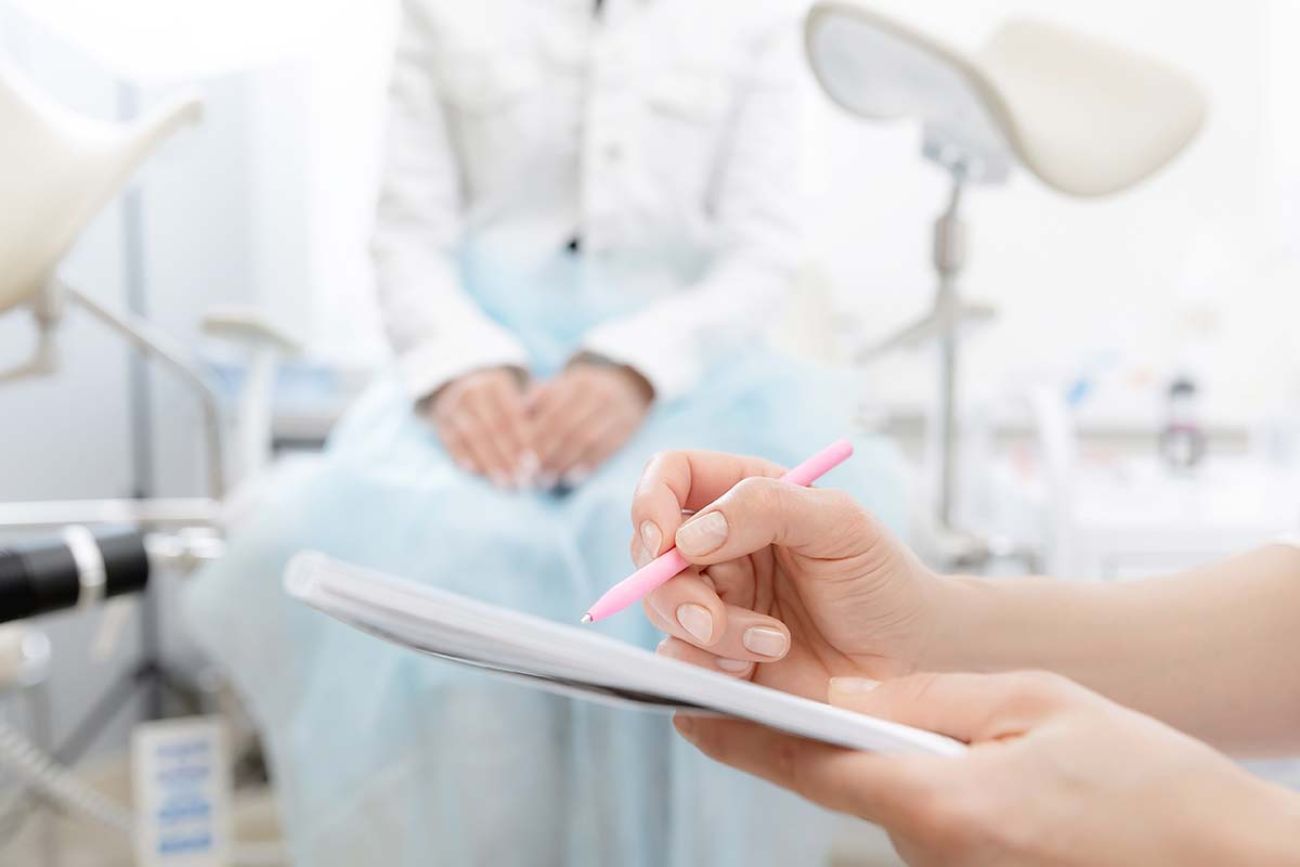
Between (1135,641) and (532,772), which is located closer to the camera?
(1135,641)

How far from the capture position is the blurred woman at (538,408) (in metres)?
0.57

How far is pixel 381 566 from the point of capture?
1.91 ft

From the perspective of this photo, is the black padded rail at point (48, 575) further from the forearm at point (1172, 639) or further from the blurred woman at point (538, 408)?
the forearm at point (1172, 639)

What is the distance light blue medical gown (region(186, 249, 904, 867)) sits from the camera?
1.79ft

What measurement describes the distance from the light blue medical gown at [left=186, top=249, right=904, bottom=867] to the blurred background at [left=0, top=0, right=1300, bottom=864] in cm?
12

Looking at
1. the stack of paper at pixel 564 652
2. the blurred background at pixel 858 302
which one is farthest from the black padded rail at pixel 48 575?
the stack of paper at pixel 564 652

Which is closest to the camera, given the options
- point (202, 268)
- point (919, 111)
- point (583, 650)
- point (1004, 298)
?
point (583, 650)

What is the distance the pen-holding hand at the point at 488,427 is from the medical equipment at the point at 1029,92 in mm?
284

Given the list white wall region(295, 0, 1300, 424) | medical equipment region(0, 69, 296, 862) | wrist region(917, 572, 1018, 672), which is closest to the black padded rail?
medical equipment region(0, 69, 296, 862)

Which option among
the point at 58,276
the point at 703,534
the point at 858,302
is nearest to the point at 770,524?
the point at 703,534

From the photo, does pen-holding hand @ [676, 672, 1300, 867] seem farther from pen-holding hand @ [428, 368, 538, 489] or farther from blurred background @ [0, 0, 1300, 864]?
pen-holding hand @ [428, 368, 538, 489]

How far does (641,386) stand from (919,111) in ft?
0.81

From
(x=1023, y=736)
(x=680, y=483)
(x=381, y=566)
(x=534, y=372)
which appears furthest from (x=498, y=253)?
(x=1023, y=736)

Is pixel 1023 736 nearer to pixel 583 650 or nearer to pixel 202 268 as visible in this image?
pixel 583 650
